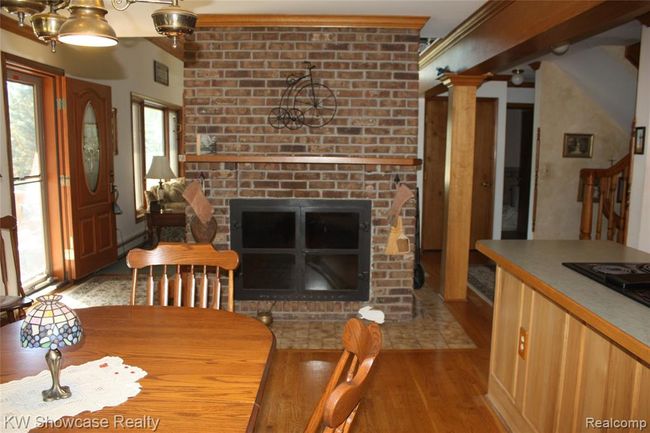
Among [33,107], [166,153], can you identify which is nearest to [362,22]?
[33,107]

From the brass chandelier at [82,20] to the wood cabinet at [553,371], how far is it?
69.1 inches

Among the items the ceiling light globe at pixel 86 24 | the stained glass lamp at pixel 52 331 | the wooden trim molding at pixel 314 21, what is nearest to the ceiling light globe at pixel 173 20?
the ceiling light globe at pixel 86 24

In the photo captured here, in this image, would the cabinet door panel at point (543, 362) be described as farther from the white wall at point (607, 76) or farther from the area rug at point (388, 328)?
the white wall at point (607, 76)

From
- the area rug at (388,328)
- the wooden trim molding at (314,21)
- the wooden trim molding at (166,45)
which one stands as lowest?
the area rug at (388,328)

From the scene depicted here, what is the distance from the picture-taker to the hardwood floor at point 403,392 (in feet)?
8.29

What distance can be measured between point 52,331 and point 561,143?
583cm

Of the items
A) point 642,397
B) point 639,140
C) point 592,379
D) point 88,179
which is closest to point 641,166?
point 639,140

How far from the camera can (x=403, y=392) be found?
2861mm

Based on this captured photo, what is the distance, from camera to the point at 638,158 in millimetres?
3676

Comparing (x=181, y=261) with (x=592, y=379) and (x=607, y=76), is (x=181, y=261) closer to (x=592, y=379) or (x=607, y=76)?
(x=592, y=379)

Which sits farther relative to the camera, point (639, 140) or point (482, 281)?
point (482, 281)

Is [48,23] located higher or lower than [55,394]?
higher

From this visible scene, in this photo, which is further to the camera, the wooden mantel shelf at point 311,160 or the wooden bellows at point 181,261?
the wooden mantel shelf at point 311,160

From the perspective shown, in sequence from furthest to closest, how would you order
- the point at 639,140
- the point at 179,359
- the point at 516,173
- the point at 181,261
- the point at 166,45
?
1. the point at 516,173
2. the point at 166,45
3. the point at 639,140
4. the point at 181,261
5. the point at 179,359
